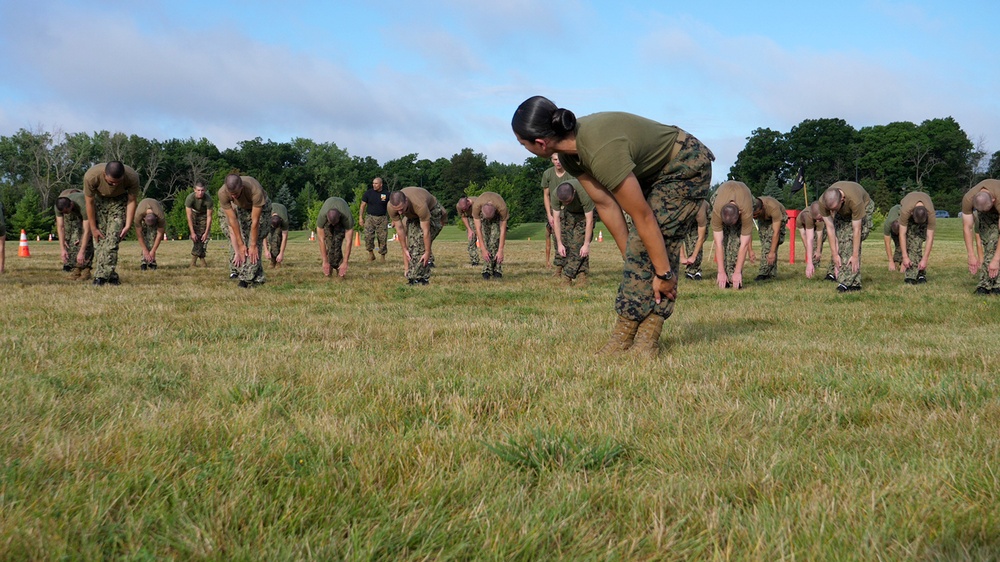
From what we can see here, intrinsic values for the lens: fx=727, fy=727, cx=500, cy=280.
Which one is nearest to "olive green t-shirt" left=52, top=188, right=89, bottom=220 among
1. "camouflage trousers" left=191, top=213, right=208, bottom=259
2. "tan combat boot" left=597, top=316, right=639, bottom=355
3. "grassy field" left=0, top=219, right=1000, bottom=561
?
Answer: "camouflage trousers" left=191, top=213, right=208, bottom=259

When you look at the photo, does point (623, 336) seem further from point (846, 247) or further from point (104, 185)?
point (104, 185)

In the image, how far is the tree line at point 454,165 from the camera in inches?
3204

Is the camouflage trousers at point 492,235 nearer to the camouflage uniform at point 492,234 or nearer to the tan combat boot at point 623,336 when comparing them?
the camouflage uniform at point 492,234

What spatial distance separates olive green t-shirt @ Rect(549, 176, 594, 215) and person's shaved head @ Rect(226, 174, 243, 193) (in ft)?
17.0

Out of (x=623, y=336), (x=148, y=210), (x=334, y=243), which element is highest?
(x=148, y=210)

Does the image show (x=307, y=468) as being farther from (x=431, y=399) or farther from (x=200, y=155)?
(x=200, y=155)

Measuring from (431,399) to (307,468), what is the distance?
1.11 m

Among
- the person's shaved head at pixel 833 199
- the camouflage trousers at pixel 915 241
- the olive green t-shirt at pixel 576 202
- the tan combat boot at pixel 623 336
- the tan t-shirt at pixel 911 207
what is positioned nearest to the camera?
the tan combat boot at pixel 623 336

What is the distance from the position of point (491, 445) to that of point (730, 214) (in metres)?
9.64

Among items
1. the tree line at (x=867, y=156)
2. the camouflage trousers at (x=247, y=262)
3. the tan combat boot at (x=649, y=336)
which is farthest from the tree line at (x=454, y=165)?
the tan combat boot at (x=649, y=336)

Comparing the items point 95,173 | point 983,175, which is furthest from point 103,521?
point 983,175

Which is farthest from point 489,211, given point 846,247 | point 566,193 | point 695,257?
point 846,247

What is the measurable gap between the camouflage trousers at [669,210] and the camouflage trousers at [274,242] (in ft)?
42.8

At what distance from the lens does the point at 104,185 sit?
11.2 m
